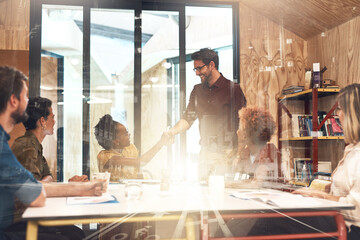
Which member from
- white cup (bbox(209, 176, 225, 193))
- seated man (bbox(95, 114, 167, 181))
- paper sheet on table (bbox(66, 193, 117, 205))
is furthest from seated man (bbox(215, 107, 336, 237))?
paper sheet on table (bbox(66, 193, 117, 205))

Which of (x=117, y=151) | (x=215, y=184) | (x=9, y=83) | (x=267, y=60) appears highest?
(x=267, y=60)

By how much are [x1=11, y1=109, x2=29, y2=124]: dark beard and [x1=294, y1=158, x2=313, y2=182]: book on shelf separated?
1207 millimetres

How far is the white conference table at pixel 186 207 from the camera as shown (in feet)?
3.68

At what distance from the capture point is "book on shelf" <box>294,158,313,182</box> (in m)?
1.45

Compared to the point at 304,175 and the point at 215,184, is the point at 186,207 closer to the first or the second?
the point at 215,184

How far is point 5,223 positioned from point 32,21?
2.62 feet

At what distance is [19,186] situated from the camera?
1.13 meters

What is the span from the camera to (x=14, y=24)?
1201 mm

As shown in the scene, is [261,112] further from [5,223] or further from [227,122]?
[5,223]

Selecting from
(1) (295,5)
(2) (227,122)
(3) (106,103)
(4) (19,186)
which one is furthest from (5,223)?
(1) (295,5)

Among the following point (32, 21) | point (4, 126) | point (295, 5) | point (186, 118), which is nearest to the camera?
point (4, 126)

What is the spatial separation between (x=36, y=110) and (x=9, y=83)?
0.14m

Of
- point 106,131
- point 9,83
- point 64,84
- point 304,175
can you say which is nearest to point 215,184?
point 304,175

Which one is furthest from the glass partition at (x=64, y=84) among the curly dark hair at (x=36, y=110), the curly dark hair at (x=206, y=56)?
the curly dark hair at (x=206, y=56)
